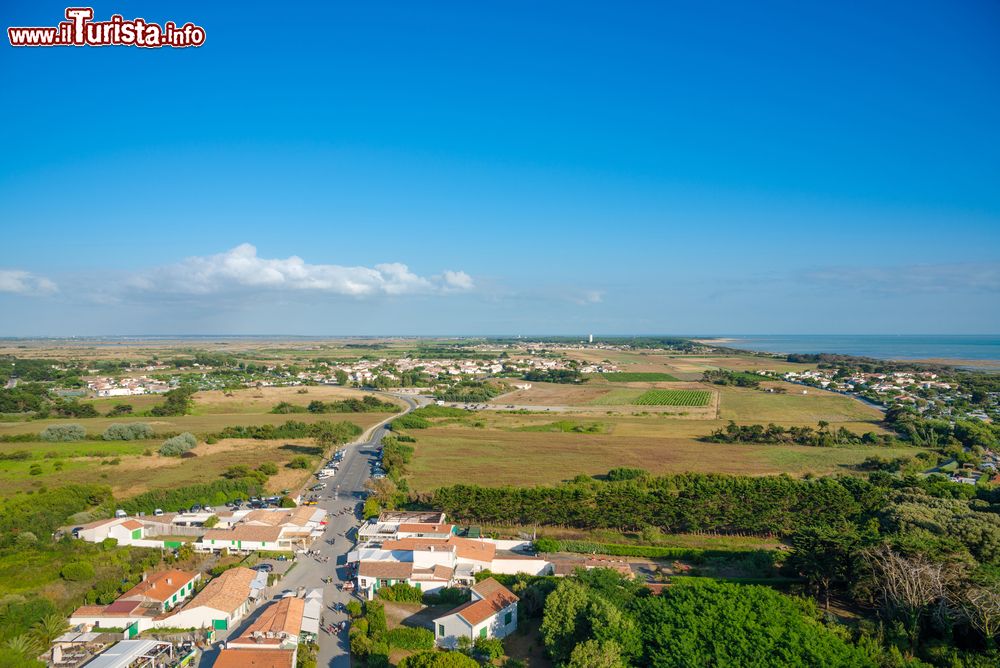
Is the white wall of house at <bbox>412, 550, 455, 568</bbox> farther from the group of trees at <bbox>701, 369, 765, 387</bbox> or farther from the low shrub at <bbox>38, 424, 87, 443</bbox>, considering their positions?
the group of trees at <bbox>701, 369, 765, 387</bbox>

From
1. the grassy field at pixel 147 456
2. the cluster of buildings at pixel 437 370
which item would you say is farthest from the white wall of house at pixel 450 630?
the cluster of buildings at pixel 437 370

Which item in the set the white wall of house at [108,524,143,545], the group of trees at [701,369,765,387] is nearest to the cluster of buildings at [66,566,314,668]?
the white wall of house at [108,524,143,545]

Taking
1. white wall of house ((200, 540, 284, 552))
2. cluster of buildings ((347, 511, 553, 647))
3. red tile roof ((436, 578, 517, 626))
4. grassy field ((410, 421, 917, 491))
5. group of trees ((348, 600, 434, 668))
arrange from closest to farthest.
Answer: group of trees ((348, 600, 434, 668))
red tile roof ((436, 578, 517, 626))
cluster of buildings ((347, 511, 553, 647))
white wall of house ((200, 540, 284, 552))
grassy field ((410, 421, 917, 491))

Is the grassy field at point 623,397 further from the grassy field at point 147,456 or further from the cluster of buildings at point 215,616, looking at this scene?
the cluster of buildings at point 215,616

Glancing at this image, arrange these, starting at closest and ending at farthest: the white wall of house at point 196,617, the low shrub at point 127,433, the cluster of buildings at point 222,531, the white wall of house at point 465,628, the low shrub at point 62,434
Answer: the white wall of house at point 465,628
the white wall of house at point 196,617
the cluster of buildings at point 222,531
the low shrub at point 62,434
the low shrub at point 127,433

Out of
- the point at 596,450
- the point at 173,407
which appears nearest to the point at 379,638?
the point at 596,450

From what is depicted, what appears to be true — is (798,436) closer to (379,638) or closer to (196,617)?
(379,638)

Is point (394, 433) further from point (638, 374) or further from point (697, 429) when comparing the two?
point (638, 374)

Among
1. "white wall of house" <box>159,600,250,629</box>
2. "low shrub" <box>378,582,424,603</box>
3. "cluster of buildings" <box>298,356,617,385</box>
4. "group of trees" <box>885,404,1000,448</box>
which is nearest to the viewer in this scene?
"white wall of house" <box>159,600,250,629</box>
